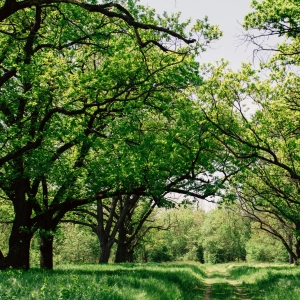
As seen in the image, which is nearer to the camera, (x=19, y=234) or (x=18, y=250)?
(x=18, y=250)

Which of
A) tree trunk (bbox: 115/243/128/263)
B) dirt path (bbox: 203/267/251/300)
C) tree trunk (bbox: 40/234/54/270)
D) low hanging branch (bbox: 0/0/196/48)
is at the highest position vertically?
low hanging branch (bbox: 0/0/196/48)

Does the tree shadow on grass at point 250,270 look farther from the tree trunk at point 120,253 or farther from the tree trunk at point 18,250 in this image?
the tree trunk at point 18,250

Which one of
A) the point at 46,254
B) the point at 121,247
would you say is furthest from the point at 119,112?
the point at 121,247

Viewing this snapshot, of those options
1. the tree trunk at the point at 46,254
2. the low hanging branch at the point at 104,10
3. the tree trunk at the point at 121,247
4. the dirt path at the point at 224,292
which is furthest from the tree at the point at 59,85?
the tree trunk at the point at 121,247

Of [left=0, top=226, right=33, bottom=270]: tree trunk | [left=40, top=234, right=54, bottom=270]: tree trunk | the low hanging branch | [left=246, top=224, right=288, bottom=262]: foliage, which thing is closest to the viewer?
the low hanging branch

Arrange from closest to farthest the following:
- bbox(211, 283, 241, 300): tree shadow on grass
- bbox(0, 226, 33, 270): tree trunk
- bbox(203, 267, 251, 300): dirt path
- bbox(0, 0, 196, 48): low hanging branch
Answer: bbox(0, 0, 196, 48): low hanging branch, bbox(211, 283, 241, 300): tree shadow on grass, bbox(203, 267, 251, 300): dirt path, bbox(0, 226, 33, 270): tree trunk

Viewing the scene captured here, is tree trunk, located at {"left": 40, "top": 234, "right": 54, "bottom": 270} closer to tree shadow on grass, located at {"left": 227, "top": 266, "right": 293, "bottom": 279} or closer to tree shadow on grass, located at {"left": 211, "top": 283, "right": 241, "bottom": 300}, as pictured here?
tree shadow on grass, located at {"left": 211, "top": 283, "right": 241, "bottom": 300}

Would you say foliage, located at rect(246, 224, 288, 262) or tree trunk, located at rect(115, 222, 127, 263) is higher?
tree trunk, located at rect(115, 222, 127, 263)

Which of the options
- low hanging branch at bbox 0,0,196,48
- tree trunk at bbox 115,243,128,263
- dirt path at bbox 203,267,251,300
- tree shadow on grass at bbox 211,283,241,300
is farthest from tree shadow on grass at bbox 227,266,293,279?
low hanging branch at bbox 0,0,196,48

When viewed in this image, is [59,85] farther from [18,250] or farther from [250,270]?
[250,270]

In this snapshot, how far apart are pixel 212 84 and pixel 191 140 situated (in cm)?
280

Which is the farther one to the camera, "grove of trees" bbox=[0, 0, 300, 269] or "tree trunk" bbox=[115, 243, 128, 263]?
"tree trunk" bbox=[115, 243, 128, 263]

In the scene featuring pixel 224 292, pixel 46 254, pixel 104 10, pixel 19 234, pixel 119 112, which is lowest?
pixel 224 292

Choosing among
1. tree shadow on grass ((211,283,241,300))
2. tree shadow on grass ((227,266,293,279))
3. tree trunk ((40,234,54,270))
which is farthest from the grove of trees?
tree shadow on grass ((227,266,293,279))
